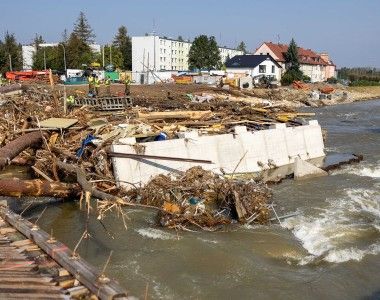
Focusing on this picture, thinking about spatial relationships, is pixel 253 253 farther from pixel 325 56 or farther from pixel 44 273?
pixel 325 56

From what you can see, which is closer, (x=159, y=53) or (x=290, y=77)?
(x=290, y=77)

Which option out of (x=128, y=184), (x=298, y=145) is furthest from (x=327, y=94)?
(x=128, y=184)

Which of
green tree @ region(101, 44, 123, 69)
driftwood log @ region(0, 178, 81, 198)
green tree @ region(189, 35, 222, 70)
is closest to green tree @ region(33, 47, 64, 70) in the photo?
green tree @ region(101, 44, 123, 69)

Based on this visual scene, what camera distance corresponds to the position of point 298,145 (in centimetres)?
2166

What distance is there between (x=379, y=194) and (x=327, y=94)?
5213cm

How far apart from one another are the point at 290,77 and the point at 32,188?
227 feet

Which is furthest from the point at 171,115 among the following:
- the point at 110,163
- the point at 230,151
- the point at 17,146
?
the point at 17,146

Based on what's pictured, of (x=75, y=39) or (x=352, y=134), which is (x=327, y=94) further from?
(x=75, y=39)

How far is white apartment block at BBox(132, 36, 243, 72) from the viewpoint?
89575 millimetres

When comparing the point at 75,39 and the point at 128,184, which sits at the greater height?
the point at 75,39

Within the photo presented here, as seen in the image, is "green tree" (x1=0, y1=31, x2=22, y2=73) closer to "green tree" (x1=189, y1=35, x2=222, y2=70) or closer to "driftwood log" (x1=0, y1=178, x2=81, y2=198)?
"green tree" (x1=189, y1=35, x2=222, y2=70)

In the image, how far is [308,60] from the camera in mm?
96688

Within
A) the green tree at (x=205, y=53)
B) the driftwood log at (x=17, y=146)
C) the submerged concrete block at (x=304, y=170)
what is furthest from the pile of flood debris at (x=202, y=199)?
the green tree at (x=205, y=53)

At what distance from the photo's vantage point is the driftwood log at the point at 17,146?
1412 cm
